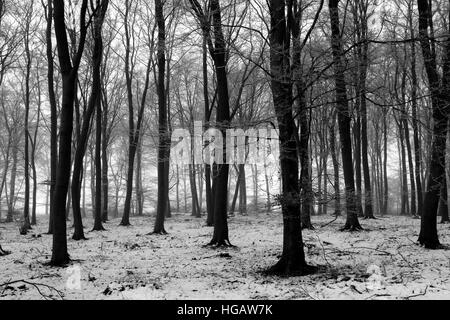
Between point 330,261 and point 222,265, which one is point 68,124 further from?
point 330,261

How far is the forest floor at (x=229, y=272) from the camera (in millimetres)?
6168

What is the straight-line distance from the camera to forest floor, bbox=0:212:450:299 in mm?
6168

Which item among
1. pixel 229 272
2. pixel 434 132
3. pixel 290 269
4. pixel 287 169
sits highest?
pixel 434 132

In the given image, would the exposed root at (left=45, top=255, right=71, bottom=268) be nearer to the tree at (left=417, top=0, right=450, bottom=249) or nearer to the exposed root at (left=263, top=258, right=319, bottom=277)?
the exposed root at (left=263, top=258, right=319, bottom=277)

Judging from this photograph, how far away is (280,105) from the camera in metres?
7.47

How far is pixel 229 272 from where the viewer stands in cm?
809

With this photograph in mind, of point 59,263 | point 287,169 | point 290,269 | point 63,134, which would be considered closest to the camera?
point 290,269

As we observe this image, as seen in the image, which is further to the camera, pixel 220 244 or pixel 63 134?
pixel 220 244

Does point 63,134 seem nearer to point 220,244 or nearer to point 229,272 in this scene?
point 229,272

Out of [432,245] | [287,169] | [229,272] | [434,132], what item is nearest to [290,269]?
[229,272]

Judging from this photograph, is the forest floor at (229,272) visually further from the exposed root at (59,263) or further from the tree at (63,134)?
the tree at (63,134)

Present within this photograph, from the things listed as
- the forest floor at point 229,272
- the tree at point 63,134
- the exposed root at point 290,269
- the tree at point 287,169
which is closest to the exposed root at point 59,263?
the tree at point 63,134

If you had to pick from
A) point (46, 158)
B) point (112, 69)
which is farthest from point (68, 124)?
point (46, 158)
